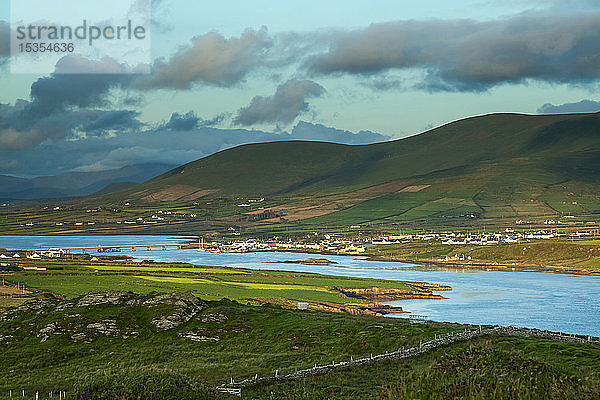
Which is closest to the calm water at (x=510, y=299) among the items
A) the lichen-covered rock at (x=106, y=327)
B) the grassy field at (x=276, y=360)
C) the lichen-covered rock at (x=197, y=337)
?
the grassy field at (x=276, y=360)

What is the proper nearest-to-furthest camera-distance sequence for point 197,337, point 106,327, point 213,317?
point 197,337 < point 106,327 < point 213,317

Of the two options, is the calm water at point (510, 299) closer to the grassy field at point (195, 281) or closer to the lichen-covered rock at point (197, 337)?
the grassy field at point (195, 281)

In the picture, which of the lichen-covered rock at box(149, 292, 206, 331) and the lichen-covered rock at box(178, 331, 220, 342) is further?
the lichen-covered rock at box(149, 292, 206, 331)

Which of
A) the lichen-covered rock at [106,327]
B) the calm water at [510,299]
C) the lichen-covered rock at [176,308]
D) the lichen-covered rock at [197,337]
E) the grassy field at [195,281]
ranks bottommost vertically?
the calm water at [510,299]

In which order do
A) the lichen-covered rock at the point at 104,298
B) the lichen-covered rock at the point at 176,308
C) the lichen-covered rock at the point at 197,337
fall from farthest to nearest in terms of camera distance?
1. the lichen-covered rock at the point at 104,298
2. the lichen-covered rock at the point at 176,308
3. the lichen-covered rock at the point at 197,337

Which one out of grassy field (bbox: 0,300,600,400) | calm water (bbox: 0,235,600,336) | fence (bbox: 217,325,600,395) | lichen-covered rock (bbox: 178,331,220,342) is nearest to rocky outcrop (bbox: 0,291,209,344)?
lichen-covered rock (bbox: 178,331,220,342)

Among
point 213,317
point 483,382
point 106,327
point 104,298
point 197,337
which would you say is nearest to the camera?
point 483,382

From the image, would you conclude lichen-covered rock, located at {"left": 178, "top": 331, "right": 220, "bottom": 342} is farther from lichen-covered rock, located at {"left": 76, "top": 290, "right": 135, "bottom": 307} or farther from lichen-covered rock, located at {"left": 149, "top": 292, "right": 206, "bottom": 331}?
lichen-covered rock, located at {"left": 76, "top": 290, "right": 135, "bottom": 307}

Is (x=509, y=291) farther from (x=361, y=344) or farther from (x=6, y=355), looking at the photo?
(x=6, y=355)

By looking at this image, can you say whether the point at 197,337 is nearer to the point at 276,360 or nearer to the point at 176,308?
the point at 176,308

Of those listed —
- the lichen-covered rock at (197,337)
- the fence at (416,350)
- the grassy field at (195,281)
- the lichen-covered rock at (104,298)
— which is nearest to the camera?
the fence at (416,350)

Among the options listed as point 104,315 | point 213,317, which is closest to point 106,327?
point 104,315

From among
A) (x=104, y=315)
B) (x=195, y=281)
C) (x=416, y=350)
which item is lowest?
(x=195, y=281)
